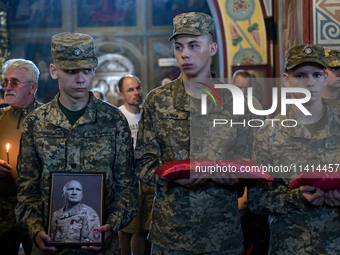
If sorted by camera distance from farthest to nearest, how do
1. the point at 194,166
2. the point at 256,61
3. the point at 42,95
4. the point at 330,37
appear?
the point at 42,95, the point at 256,61, the point at 330,37, the point at 194,166

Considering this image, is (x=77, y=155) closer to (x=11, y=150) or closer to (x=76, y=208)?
(x=76, y=208)

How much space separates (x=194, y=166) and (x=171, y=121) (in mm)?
430

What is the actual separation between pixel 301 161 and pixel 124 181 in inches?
41.0

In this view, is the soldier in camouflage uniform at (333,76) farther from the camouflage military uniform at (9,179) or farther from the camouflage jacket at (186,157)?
the camouflage military uniform at (9,179)

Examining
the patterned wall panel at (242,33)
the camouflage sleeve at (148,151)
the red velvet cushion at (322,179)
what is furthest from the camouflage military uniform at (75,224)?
the patterned wall panel at (242,33)

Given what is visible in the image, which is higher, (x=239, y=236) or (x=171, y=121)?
(x=171, y=121)

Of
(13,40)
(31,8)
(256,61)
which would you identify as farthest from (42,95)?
(256,61)

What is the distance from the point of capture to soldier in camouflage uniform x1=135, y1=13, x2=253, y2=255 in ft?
7.45

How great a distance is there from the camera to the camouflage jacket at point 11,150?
9.65ft

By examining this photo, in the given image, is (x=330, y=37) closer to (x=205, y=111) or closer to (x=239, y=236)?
(x=205, y=111)

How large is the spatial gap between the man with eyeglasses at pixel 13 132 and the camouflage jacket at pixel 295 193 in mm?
1763

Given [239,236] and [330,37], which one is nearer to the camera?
[239,236]

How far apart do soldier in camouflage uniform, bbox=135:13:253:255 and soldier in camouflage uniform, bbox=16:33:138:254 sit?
0.14m

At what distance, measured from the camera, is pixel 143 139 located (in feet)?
7.92
